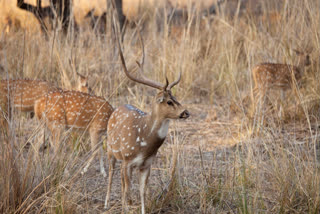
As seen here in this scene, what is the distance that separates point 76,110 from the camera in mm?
4727

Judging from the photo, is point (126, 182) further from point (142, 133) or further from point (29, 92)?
point (29, 92)

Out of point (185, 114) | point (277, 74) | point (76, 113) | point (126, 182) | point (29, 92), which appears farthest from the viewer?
point (277, 74)

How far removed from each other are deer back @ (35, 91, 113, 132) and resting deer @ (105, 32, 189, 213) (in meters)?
1.02

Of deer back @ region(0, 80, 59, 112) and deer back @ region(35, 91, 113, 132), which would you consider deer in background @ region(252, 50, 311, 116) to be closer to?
deer back @ region(35, 91, 113, 132)

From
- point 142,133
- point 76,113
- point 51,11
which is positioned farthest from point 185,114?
point 51,11

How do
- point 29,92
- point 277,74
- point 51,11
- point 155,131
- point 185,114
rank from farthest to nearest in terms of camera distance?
1. point 51,11
2. point 277,74
3. point 29,92
4. point 155,131
5. point 185,114

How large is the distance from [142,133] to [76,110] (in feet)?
5.39

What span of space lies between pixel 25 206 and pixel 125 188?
0.72 metres

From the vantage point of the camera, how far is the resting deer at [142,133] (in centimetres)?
308

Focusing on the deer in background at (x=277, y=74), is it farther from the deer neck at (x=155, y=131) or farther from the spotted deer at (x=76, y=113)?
the deer neck at (x=155, y=131)

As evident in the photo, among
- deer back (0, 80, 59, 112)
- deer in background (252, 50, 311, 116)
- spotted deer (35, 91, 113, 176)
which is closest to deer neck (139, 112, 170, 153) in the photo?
spotted deer (35, 91, 113, 176)

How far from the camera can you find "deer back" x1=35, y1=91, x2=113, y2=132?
15.4 feet

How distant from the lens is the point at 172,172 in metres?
3.47

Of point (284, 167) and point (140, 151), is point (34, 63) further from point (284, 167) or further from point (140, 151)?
point (284, 167)
